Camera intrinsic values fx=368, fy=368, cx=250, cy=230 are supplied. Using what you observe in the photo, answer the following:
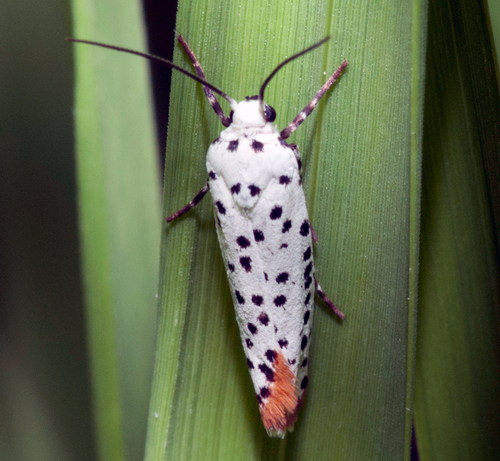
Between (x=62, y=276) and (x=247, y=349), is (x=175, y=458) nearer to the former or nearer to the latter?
(x=247, y=349)

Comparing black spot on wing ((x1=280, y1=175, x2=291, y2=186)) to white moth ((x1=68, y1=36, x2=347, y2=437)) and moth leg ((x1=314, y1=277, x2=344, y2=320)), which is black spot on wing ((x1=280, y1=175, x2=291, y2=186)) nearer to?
white moth ((x1=68, y1=36, x2=347, y2=437))

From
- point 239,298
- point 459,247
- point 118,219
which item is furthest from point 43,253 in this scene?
point 459,247

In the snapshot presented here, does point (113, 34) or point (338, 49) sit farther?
point (113, 34)

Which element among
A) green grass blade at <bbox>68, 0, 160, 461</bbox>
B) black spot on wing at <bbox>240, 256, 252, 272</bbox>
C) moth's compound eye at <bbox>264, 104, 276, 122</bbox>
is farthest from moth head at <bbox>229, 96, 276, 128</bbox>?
green grass blade at <bbox>68, 0, 160, 461</bbox>

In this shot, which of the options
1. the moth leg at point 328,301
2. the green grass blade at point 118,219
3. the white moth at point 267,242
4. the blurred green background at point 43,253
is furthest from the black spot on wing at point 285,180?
the blurred green background at point 43,253

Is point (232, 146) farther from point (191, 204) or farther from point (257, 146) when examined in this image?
point (191, 204)

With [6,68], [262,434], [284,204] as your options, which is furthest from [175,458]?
[6,68]

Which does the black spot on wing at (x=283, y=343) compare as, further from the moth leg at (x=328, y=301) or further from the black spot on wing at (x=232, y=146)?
the black spot on wing at (x=232, y=146)

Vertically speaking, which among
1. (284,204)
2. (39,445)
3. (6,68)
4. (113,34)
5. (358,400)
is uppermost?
(113,34)
